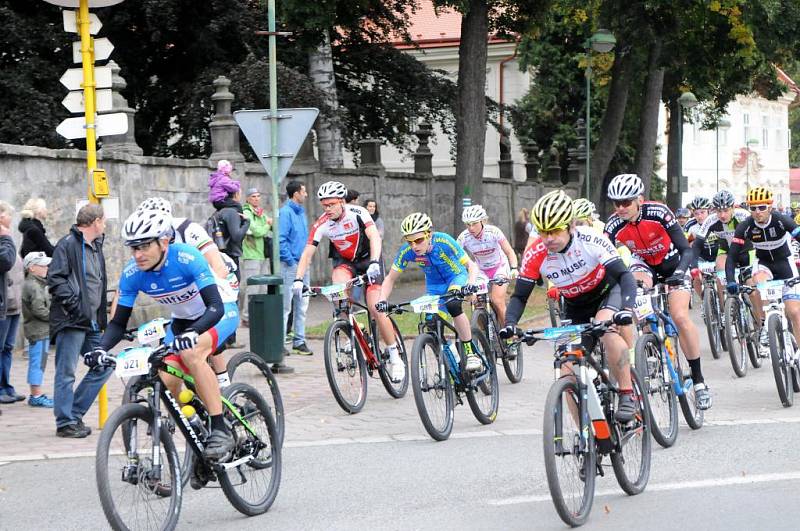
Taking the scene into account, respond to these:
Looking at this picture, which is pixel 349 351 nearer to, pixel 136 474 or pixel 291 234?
pixel 136 474

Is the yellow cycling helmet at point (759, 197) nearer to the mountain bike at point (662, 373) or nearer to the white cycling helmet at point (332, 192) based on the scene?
the mountain bike at point (662, 373)

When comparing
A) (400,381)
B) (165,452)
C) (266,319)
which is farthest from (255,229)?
(165,452)

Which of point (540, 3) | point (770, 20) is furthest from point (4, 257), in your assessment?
point (770, 20)

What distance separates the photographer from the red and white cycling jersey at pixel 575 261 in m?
7.98

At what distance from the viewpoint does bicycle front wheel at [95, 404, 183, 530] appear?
20.3 feet

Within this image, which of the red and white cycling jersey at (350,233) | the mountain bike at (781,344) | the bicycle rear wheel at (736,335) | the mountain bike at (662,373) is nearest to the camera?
the mountain bike at (662,373)

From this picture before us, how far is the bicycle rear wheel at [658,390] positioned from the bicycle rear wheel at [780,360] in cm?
199

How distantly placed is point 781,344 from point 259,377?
523cm

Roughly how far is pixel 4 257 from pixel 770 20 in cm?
2348

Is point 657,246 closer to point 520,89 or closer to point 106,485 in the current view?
point 106,485

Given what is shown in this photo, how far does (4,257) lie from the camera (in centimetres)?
1109

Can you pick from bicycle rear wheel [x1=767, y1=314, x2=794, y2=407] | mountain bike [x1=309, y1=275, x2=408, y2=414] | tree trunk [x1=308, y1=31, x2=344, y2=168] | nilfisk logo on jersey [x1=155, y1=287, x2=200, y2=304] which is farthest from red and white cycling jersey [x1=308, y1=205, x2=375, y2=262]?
tree trunk [x1=308, y1=31, x2=344, y2=168]

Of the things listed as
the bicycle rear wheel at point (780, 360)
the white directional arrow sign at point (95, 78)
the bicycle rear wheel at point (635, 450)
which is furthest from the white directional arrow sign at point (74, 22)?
the bicycle rear wheel at point (780, 360)

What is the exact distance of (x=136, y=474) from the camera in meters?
6.44
